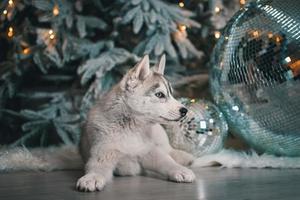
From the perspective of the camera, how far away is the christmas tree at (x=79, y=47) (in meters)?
1.91

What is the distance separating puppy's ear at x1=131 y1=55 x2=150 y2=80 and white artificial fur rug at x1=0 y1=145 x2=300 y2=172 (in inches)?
15.3

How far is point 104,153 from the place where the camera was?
4.36 ft

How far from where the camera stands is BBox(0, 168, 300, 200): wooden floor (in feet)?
3.70

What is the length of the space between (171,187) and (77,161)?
1.61 feet

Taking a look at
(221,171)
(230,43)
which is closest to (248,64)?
(230,43)

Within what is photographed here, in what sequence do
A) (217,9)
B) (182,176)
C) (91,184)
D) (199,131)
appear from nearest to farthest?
(91,184), (182,176), (199,131), (217,9)

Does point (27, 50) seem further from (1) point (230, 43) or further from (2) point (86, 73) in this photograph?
(1) point (230, 43)

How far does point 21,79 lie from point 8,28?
229 millimetres

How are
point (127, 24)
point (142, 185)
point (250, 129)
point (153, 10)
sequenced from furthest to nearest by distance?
point (127, 24) < point (153, 10) < point (250, 129) < point (142, 185)

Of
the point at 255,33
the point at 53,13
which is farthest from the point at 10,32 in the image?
the point at 255,33

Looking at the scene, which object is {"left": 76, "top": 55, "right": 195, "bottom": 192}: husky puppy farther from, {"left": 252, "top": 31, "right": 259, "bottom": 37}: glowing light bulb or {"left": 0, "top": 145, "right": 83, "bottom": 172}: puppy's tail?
{"left": 252, "top": 31, "right": 259, "bottom": 37}: glowing light bulb

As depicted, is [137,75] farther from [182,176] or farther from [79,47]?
[79,47]

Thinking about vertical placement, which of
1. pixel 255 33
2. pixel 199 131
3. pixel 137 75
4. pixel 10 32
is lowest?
pixel 199 131

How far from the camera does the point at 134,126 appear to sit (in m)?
1.37
